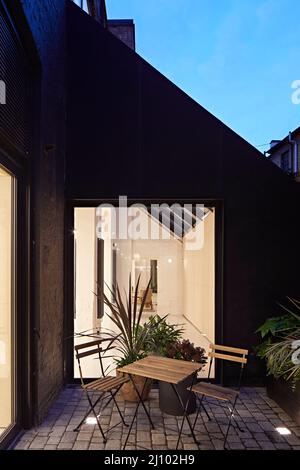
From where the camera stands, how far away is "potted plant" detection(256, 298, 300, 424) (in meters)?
3.14

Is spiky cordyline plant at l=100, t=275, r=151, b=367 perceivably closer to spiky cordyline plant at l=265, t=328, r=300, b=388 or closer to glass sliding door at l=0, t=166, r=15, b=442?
glass sliding door at l=0, t=166, r=15, b=442

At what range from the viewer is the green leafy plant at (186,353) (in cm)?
341

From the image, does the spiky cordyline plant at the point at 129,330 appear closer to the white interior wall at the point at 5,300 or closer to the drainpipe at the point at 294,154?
the white interior wall at the point at 5,300

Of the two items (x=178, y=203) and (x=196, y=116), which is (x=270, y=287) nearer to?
(x=178, y=203)

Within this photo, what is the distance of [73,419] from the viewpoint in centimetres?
322

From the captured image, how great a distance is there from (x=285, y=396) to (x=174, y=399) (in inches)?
44.4

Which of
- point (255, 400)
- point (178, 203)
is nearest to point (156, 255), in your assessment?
point (178, 203)

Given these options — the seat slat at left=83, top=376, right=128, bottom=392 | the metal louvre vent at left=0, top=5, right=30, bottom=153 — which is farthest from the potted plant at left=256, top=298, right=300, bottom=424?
the metal louvre vent at left=0, top=5, right=30, bottom=153

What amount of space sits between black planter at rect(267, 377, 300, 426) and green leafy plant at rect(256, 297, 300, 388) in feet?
0.27

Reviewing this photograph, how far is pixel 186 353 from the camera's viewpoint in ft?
11.3

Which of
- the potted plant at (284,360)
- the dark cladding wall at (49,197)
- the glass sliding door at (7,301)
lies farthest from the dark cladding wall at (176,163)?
the glass sliding door at (7,301)

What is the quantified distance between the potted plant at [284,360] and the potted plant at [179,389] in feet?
2.26

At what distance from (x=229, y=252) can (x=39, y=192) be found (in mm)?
2361

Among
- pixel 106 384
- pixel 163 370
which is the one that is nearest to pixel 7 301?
pixel 106 384
